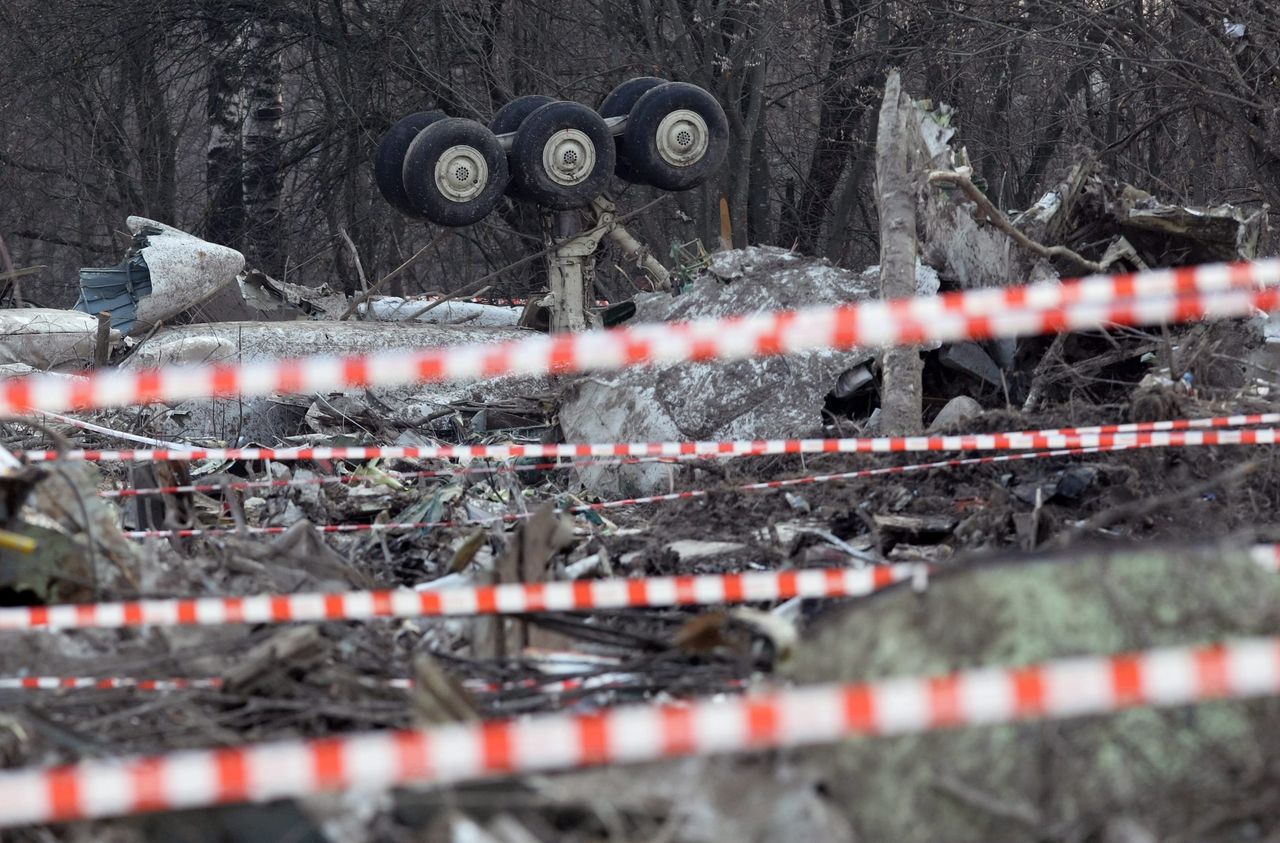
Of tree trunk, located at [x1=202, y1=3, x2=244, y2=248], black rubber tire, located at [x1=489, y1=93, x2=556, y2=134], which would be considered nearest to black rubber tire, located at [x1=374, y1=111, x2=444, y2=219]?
black rubber tire, located at [x1=489, y1=93, x2=556, y2=134]

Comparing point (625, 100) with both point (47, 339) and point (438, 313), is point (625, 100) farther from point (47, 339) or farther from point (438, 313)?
point (47, 339)

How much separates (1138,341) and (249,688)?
6.12m

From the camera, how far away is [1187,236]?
8.67 m

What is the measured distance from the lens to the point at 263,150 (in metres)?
20.1

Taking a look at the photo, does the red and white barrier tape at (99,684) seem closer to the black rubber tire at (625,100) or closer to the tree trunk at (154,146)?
the black rubber tire at (625,100)

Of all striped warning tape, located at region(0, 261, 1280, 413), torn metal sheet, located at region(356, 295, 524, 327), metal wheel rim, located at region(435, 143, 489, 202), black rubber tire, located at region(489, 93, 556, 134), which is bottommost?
torn metal sheet, located at region(356, 295, 524, 327)

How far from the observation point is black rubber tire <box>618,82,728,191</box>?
13.9 meters

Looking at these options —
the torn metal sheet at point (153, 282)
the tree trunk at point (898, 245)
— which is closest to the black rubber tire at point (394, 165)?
the torn metal sheet at point (153, 282)

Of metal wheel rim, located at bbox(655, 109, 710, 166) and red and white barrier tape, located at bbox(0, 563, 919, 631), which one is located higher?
metal wheel rim, located at bbox(655, 109, 710, 166)

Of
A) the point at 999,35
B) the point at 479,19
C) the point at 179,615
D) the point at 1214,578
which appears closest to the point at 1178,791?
the point at 1214,578

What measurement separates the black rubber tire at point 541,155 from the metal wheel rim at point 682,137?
0.71 meters

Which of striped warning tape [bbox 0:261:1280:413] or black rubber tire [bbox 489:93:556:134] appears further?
black rubber tire [bbox 489:93:556:134]

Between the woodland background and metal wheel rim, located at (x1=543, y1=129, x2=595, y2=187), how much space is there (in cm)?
493

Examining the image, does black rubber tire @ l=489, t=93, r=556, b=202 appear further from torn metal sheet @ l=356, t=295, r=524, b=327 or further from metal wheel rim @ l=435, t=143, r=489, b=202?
torn metal sheet @ l=356, t=295, r=524, b=327
